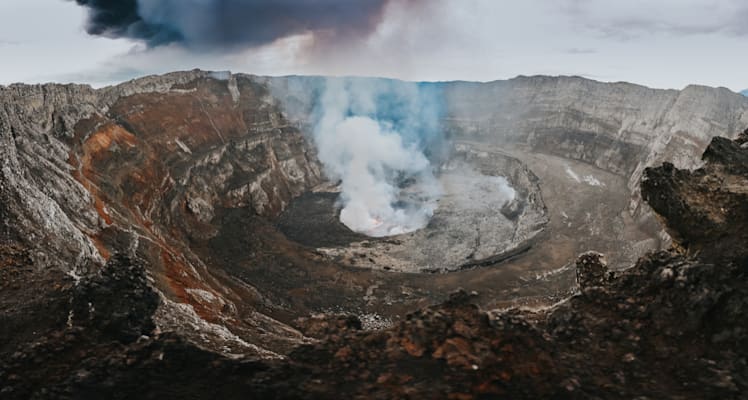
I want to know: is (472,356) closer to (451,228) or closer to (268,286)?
(268,286)

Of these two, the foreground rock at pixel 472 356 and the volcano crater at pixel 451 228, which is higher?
the foreground rock at pixel 472 356

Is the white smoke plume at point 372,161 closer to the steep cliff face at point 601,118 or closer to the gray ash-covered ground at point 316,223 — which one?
the gray ash-covered ground at point 316,223

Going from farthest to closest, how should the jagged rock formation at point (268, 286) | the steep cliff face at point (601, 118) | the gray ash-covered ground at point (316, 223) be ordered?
the steep cliff face at point (601, 118) → the gray ash-covered ground at point (316, 223) → the jagged rock formation at point (268, 286)

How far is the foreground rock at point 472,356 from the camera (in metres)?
7.74

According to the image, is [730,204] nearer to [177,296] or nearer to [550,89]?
[177,296]

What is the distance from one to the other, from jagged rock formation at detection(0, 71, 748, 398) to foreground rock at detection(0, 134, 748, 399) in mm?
40

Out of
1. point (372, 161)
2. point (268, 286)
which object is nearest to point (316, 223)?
point (268, 286)

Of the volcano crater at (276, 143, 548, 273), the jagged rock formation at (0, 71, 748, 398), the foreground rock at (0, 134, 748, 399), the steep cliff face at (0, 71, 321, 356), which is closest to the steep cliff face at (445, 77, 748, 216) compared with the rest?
the jagged rock formation at (0, 71, 748, 398)

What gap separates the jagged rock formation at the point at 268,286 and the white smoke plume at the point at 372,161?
13.0m

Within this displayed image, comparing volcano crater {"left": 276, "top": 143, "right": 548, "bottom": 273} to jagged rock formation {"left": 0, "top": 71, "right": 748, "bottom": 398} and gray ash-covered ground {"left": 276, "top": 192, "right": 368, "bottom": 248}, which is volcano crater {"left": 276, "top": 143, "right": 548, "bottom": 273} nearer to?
gray ash-covered ground {"left": 276, "top": 192, "right": 368, "bottom": 248}

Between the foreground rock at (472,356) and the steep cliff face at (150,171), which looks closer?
the foreground rock at (472,356)

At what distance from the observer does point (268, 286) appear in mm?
35781

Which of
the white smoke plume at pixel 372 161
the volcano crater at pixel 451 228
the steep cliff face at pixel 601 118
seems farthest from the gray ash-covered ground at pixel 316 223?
the steep cliff face at pixel 601 118

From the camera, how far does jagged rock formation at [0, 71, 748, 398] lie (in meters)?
8.18
